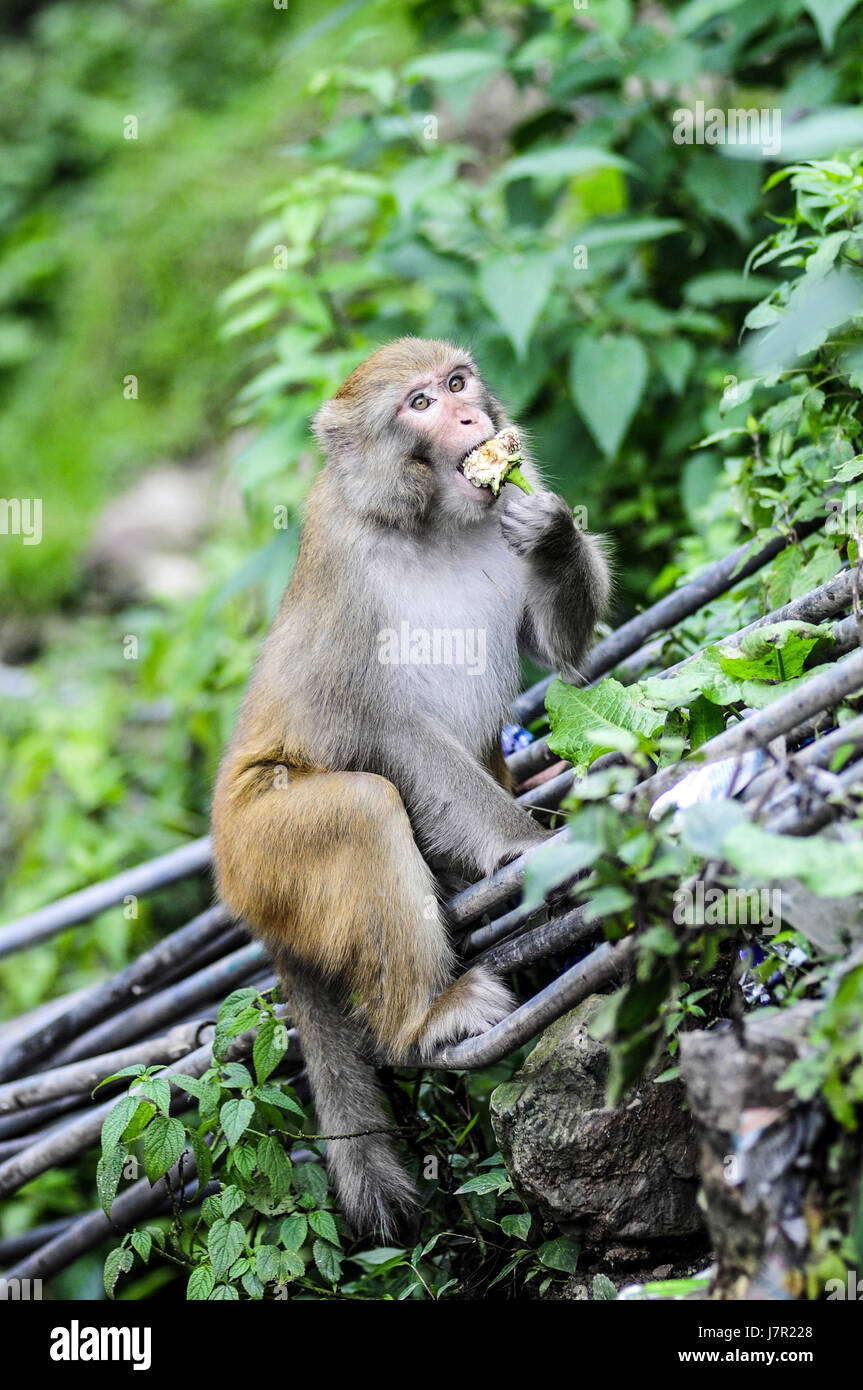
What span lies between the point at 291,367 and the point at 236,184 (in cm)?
478

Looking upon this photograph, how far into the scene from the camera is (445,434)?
3.55 m

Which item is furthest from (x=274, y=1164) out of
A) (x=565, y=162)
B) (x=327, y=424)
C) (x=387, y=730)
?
(x=565, y=162)

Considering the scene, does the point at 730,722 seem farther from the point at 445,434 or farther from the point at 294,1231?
the point at 294,1231

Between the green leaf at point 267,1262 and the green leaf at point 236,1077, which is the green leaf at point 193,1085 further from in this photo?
the green leaf at point 267,1262

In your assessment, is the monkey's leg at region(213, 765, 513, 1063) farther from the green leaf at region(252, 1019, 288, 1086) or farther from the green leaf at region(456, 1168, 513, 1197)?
the green leaf at region(456, 1168, 513, 1197)

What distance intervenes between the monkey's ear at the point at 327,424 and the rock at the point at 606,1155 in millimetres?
1798

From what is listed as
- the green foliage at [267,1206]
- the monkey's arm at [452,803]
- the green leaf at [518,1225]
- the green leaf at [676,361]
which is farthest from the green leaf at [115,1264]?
the green leaf at [676,361]

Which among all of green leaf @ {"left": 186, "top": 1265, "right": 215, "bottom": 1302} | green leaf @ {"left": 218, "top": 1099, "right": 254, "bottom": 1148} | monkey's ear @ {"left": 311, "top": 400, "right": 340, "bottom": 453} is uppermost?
monkey's ear @ {"left": 311, "top": 400, "right": 340, "bottom": 453}

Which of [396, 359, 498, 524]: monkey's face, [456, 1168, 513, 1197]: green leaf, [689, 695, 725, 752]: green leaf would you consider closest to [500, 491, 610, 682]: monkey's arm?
[396, 359, 498, 524]: monkey's face

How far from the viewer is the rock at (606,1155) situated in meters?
2.86

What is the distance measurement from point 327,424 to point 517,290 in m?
1.74

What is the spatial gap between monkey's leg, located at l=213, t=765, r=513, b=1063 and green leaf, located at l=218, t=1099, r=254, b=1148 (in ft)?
1.19

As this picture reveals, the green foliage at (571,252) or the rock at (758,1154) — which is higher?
the green foliage at (571,252)

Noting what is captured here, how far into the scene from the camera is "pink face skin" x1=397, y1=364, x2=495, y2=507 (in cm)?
355
